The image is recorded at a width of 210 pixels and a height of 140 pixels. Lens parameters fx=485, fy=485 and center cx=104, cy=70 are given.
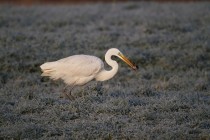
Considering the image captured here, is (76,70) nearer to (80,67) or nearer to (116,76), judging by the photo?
(80,67)

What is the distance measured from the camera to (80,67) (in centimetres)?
1102

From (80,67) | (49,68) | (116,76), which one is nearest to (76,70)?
(80,67)

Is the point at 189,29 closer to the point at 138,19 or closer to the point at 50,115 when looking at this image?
the point at 138,19

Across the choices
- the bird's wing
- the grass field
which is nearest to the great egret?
the bird's wing

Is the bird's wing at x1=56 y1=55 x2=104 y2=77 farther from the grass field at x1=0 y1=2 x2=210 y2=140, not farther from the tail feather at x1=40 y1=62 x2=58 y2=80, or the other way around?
the grass field at x1=0 y1=2 x2=210 y2=140

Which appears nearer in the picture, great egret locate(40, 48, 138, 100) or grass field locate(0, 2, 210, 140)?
grass field locate(0, 2, 210, 140)

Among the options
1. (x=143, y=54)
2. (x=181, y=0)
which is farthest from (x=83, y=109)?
(x=181, y=0)

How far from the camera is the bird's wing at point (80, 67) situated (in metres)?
11.0

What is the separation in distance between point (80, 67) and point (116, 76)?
3.40 m

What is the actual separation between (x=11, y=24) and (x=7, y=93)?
890 centimetres

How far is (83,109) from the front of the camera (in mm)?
9750

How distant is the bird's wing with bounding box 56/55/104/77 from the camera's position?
11031mm

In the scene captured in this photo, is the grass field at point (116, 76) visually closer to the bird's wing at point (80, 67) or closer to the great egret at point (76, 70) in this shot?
the great egret at point (76, 70)

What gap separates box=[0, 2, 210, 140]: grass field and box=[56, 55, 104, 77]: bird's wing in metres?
0.53
